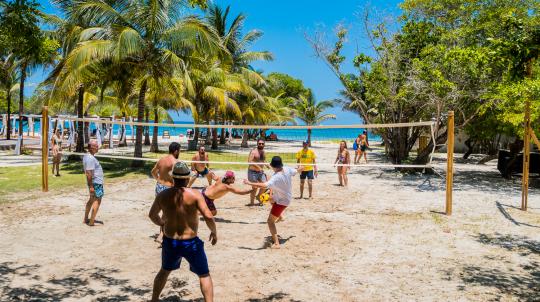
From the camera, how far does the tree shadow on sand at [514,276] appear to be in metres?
5.15

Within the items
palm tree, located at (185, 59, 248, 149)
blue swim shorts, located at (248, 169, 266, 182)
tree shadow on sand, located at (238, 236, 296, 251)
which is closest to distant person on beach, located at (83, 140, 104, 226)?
tree shadow on sand, located at (238, 236, 296, 251)

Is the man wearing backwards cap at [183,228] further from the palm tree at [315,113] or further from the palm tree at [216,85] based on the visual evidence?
the palm tree at [315,113]

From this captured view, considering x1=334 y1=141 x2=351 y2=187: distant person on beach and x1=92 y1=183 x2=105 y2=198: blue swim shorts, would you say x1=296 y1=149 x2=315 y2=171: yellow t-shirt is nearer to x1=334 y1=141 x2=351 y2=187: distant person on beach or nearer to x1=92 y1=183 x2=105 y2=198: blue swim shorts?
x1=334 y1=141 x2=351 y2=187: distant person on beach

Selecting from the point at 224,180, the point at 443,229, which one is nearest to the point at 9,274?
the point at 224,180

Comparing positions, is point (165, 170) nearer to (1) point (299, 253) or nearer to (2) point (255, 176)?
(1) point (299, 253)

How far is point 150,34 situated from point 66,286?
1283 centimetres

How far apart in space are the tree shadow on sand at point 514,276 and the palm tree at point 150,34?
42.5 ft

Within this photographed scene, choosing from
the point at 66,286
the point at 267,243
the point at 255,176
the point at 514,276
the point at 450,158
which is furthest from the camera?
the point at 255,176

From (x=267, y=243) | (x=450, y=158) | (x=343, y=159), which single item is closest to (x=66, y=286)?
(x=267, y=243)

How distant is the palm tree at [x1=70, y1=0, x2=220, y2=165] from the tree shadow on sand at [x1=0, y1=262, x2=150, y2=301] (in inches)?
437

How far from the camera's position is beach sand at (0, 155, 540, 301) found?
202 inches

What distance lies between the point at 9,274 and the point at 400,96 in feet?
46.8

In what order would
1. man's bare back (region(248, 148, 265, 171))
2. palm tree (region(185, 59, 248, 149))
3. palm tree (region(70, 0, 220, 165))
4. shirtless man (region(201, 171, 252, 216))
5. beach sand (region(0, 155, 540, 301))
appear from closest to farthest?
1. beach sand (region(0, 155, 540, 301))
2. shirtless man (region(201, 171, 252, 216))
3. man's bare back (region(248, 148, 265, 171))
4. palm tree (region(70, 0, 220, 165))
5. palm tree (region(185, 59, 248, 149))

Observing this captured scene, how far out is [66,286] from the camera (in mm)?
5141
